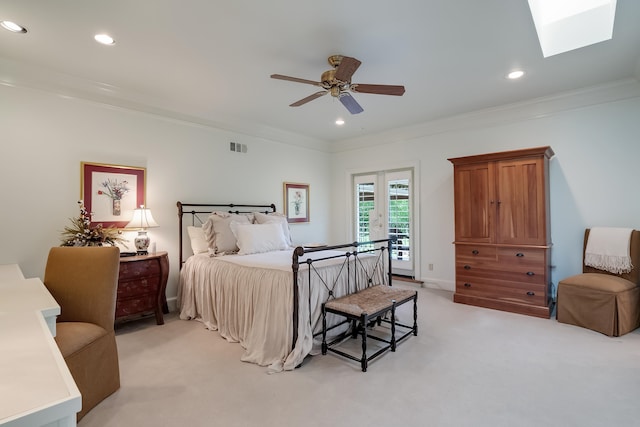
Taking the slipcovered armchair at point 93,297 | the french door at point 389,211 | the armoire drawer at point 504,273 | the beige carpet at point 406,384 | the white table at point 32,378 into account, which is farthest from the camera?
the french door at point 389,211

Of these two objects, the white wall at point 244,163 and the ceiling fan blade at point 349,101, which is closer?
the ceiling fan blade at point 349,101

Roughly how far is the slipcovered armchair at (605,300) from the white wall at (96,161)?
13.9 feet

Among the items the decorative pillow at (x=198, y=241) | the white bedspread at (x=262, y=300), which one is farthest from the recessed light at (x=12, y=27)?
the white bedspread at (x=262, y=300)

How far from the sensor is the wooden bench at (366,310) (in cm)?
252

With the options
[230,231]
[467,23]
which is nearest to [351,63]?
[467,23]

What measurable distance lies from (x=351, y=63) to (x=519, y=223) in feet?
9.63

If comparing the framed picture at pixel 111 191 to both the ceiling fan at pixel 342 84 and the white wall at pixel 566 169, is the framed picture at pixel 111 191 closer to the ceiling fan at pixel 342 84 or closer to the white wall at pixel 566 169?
the ceiling fan at pixel 342 84

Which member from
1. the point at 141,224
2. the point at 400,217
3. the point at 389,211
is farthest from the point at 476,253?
the point at 141,224

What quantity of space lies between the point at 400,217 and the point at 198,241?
3.44 m

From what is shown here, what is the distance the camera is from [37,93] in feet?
10.3

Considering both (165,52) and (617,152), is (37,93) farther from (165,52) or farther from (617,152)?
(617,152)

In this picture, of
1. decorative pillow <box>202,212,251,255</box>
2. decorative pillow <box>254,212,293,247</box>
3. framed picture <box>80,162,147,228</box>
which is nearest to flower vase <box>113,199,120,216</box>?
framed picture <box>80,162,147,228</box>

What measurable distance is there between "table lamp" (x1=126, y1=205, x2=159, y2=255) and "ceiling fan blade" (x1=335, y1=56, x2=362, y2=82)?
2.72 meters

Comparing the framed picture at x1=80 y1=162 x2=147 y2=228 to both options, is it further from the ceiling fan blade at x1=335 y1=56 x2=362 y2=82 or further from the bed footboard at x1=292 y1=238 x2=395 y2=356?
the ceiling fan blade at x1=335 y1=56 x2=362 y2=82
